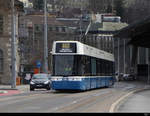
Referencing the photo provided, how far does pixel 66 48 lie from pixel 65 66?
1.24 metres

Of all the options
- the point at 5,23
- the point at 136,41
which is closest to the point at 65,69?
the point at 5,23

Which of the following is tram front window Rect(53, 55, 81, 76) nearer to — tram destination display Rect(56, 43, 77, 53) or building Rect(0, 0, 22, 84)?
tram destination display Rect(56, 43, 77, 53)

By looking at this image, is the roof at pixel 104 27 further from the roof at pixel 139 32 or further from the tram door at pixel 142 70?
the roof at pixel 139 32

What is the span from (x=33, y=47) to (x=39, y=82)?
46920 mm

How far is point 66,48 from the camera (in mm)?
29719

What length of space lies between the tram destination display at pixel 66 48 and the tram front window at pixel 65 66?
1.38 ft

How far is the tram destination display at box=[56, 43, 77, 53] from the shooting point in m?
29.6

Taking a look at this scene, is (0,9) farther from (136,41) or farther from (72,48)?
(136,41)

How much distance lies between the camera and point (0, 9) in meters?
53.2

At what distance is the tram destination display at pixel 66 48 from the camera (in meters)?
29.6

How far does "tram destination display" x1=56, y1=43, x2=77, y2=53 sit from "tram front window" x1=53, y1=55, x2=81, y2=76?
42cm

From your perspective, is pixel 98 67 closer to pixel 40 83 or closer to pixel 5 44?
pixel 40 83

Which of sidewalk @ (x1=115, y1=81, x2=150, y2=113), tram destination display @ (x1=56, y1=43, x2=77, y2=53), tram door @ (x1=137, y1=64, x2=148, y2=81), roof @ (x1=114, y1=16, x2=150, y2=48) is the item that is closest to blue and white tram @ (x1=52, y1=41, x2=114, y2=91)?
tram destination display @ (x1=56, y1=43, x2=77, y2=53)

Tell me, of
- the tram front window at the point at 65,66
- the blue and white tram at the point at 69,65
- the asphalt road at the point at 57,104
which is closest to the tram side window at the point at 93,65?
the blue and white tram at the point at 69,65
